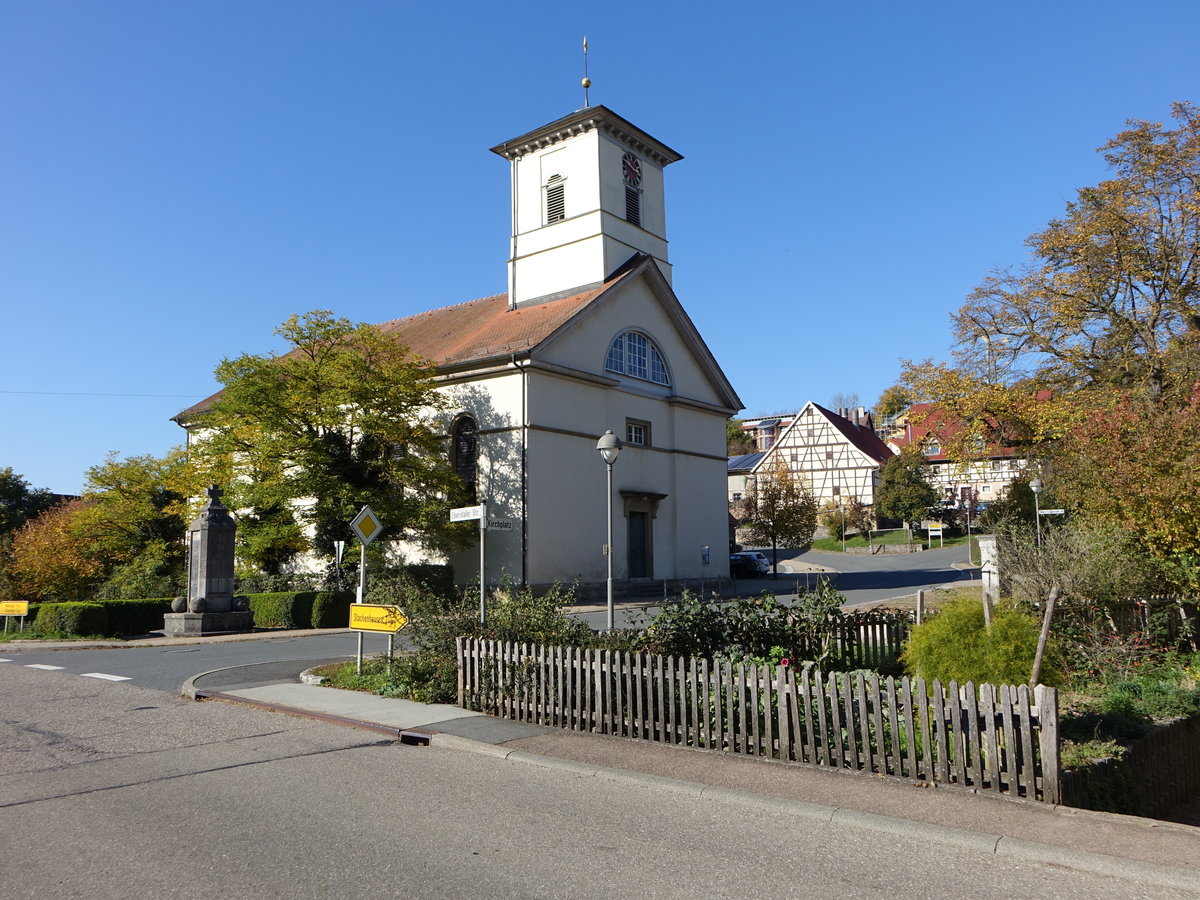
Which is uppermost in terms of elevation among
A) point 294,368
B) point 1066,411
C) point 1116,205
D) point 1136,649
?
point 1116,205

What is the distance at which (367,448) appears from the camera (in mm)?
28250

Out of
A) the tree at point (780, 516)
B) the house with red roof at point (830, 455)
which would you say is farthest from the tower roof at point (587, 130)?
the house with red roof at point (830, 455)

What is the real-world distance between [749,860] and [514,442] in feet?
76.9

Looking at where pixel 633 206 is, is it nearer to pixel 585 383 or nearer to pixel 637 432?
pixel 585 383

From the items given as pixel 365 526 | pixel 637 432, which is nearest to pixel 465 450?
pixel 637 432

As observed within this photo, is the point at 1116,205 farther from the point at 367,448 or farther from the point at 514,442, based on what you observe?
the point at 367,448

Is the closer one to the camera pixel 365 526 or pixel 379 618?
pixel 379 618

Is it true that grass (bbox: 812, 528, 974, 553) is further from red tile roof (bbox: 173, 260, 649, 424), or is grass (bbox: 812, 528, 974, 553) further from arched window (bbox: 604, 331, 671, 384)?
red tile roof (bbox: 173, 260, 649, 424)

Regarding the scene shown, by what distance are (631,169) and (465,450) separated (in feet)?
43.3

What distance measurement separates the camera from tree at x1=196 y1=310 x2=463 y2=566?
26.2m

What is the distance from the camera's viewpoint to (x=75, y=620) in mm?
21766

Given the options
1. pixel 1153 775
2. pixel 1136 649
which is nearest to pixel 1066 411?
pixel 1136 649

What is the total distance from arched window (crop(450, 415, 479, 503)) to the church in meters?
0.06

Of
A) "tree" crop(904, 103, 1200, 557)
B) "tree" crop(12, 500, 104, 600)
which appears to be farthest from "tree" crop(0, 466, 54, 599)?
"tree" crop(904, 103, 1200, 557)
